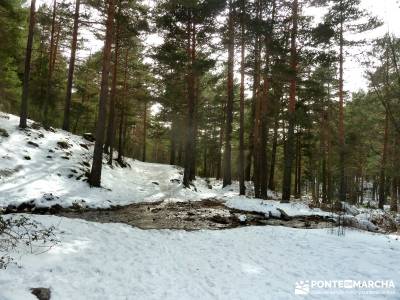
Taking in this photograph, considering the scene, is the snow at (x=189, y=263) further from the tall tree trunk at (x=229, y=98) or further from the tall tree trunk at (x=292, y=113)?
the tall tree trunk at (x=229, y=98)

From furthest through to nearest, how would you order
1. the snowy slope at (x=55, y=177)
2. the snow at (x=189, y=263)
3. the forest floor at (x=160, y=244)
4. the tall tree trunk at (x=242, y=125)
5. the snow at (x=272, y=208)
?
the tall tree trunk at (x=242, y=125)
the snow at (x=272, y=208)
the snowy slope at (x=55, y=177)
the forest floor at (x=160, y=244)
the snow at (x=189, y=263)

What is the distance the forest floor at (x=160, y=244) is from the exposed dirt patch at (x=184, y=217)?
43 millimetres

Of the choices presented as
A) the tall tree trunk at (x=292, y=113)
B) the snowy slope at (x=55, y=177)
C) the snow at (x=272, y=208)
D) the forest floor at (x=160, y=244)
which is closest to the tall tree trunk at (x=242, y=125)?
the tall tree trunk at (x=292, y=113)

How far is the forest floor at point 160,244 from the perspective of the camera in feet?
19.5

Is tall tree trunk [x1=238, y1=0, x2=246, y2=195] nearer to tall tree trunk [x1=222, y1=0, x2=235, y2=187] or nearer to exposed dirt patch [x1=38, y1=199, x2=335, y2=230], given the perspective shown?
tall tree trunk [x1=222, y1=0, x2=235, y2=187]

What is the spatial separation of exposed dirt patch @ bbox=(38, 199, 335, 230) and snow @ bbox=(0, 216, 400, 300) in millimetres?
1111

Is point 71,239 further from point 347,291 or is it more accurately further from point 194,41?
point 194,41

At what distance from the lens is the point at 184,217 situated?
12945 millimetres

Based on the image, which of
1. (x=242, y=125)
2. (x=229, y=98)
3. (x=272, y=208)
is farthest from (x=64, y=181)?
(x=229, y=98)

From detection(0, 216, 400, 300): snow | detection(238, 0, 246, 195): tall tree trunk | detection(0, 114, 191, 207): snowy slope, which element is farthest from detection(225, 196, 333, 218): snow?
detection(0, 114, 191, 207): snowy slope

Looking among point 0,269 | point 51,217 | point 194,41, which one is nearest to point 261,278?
point 0,269

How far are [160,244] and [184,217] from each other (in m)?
3.98

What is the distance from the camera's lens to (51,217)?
9906 mm

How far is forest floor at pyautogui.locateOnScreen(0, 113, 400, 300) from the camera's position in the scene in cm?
594
